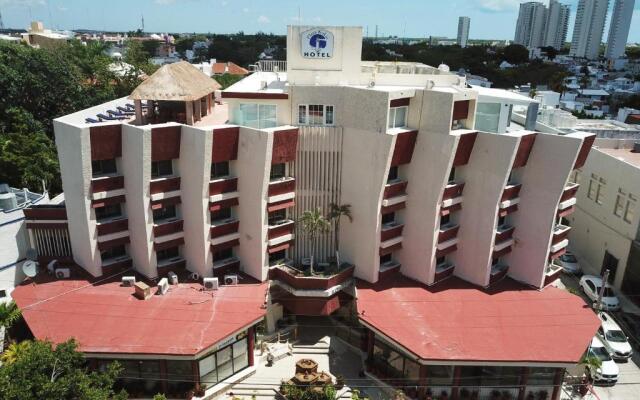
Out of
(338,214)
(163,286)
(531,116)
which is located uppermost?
(531,116)

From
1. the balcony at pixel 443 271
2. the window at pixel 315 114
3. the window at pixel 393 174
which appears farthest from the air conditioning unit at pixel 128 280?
the balcony at pixel 443 271

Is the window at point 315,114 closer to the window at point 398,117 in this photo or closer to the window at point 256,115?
the window at point 256,115

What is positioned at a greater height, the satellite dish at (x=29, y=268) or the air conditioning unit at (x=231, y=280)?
the satellite dish at (x=29, y=268)

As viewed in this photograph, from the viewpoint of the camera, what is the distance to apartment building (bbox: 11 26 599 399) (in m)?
29.0

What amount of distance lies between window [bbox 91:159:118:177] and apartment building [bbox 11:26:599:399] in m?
0.09

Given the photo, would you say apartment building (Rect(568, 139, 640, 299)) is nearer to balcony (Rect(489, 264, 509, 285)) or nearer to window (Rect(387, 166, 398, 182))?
balcony (Rect(489, 264, 509, 285))

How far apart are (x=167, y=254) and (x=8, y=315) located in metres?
10.3

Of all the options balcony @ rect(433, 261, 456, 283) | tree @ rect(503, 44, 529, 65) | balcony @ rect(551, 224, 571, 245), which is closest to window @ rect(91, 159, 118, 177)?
balcony @ rect(433, 261, 456, 283)

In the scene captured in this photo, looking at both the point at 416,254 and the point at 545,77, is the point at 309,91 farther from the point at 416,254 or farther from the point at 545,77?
the point at 545,77

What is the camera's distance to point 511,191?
113 feet

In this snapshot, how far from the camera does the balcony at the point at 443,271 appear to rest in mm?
35438

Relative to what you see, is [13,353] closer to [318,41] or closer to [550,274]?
[318,41]

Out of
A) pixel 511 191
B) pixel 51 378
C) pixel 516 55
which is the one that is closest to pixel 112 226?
pixel 51 378

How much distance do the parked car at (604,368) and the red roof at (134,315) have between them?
23241mm
